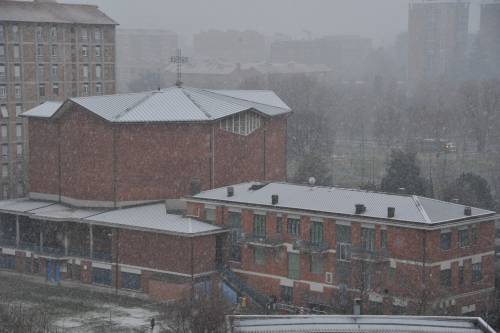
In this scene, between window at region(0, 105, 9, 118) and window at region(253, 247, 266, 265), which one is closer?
window at region(253, 247, 266, 265)

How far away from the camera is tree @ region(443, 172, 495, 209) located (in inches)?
2447

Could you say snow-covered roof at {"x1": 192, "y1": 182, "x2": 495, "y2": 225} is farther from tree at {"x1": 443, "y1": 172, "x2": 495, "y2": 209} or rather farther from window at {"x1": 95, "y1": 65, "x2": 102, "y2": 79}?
window at {"x1": 95, "y1": 65, "x2": 102, "y2": 79}

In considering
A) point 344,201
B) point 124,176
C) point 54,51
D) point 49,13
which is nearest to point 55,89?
point 54,51

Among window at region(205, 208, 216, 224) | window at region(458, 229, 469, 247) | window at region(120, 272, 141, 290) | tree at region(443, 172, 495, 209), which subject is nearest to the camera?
window at region(458, 229, 469, 247)

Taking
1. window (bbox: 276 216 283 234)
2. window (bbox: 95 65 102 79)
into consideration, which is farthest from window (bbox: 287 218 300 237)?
window (bbox: 95 65 102 79)

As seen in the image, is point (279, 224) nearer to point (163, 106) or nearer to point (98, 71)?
point (163, 106)

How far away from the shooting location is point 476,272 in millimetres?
44594

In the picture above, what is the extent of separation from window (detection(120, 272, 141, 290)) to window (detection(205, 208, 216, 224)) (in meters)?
4.26

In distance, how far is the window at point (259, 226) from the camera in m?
47.1

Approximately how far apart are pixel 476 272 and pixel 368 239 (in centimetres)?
513

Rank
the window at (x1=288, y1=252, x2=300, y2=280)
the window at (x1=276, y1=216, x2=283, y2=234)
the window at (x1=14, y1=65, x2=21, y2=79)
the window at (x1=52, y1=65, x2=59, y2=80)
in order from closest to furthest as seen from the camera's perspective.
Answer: the window at (x1=288, y1=252, x2=300, y2=280), the window at (x1=276, y1=216, x2=283, y2=234), the window at (x1=14, y1=65, x2=21, y2=79), the window at (x1=52, y1=65, x2=59, y2=80)

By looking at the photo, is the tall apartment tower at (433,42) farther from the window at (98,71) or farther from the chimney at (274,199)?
the chimney at (274,199)

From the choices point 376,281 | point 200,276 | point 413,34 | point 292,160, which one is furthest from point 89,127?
point 413,34

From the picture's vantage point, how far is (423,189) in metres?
63.5
